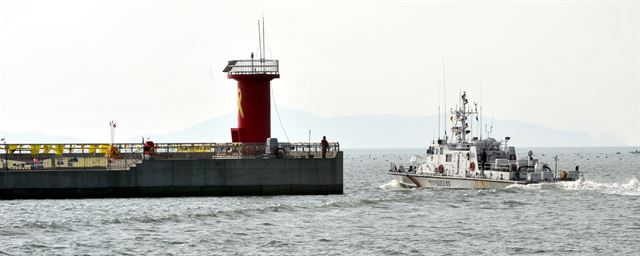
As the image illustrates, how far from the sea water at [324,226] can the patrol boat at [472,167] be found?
675 centimetres

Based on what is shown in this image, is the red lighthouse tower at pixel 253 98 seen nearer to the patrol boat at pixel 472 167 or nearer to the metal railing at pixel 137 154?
the metal railing at pixel 137 154

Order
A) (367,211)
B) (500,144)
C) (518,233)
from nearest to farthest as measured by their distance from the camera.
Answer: (518,233), (367,211), (500,144)

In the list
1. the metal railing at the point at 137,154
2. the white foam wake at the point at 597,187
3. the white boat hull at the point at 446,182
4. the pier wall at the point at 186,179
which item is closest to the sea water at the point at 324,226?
the pier wall at the point at 186,179

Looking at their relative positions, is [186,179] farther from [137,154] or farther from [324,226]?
[324,226]

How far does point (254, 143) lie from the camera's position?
190ft

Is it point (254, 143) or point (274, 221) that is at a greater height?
point (254, 143)

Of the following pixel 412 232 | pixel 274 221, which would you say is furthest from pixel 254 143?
pixel 412 232

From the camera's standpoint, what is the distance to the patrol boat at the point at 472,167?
67750 millimetres

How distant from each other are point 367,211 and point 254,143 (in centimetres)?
816

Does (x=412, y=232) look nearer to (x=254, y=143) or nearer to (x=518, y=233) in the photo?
(x=518, y=233)

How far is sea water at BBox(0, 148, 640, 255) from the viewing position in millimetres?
39562

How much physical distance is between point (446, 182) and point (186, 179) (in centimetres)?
2224

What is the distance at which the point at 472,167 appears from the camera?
7044 centimetres

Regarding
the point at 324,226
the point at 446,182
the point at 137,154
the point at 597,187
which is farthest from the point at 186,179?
the point at 597,187
